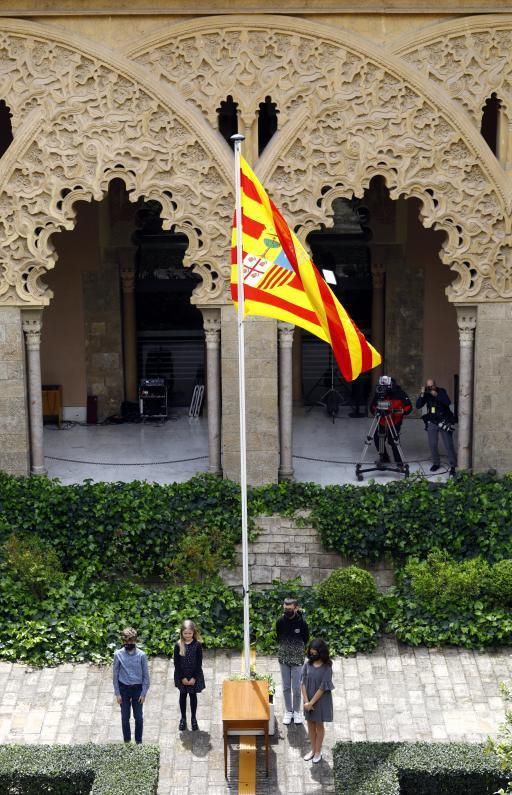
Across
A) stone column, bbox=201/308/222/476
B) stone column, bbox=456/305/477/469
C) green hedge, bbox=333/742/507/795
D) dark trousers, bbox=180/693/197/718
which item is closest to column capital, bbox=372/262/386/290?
stone column, bbox=456/305/477/469

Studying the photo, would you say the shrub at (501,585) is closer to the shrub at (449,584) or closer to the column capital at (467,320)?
the shrub at (449,584)

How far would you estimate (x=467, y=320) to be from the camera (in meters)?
18.6

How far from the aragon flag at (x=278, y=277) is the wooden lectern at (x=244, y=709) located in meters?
3.41

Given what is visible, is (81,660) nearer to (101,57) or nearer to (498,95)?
(101,57)

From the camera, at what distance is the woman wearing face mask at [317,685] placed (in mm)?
12742

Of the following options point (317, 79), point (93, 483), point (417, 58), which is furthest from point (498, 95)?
point (93, 483)

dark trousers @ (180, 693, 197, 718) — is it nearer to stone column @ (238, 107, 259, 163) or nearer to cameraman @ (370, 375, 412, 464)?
cameraman @ (370, 375, 412, 464)

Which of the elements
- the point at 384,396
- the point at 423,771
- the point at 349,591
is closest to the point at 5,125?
the point at 384,396

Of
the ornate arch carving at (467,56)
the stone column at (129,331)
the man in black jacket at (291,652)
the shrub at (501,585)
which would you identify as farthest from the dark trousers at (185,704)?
the stone column at (129,331)

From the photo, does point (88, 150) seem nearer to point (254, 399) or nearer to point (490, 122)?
point (254, 399)

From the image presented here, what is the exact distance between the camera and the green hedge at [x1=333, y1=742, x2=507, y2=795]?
38.6 feet

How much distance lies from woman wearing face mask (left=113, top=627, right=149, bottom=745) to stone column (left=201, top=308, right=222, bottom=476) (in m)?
6.27

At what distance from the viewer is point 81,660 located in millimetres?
15000

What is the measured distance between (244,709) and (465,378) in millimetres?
7428
